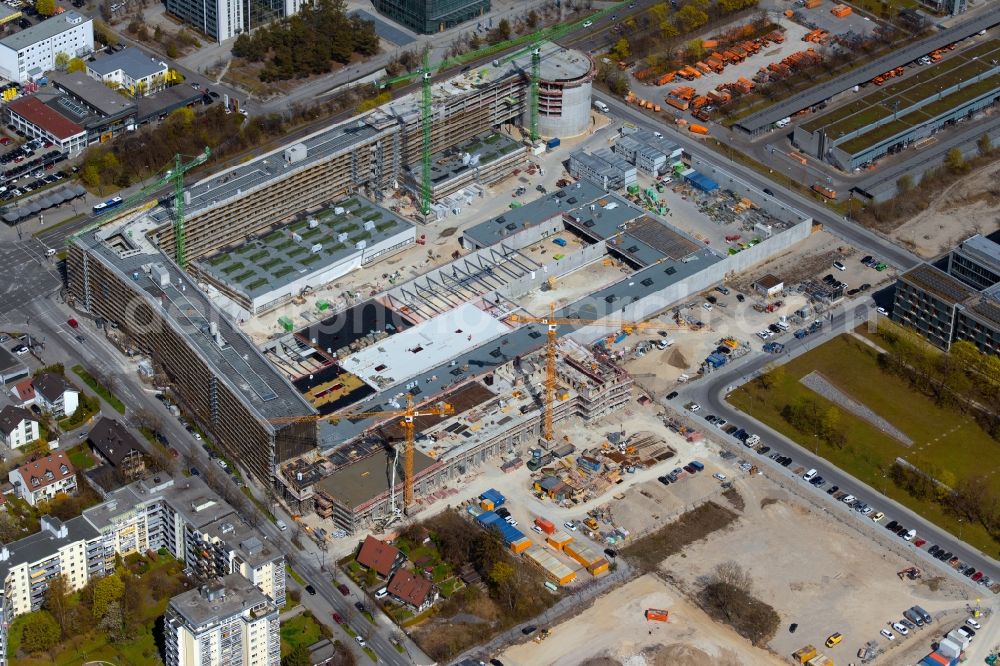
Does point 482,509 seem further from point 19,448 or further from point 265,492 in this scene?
point 19,448

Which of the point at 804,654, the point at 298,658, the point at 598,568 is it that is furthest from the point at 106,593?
the point at 804,654

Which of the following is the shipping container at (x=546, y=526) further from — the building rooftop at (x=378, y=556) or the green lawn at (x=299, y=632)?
the green lawn at (x=299, y=632)

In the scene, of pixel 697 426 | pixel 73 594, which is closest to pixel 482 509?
pixel 697 426

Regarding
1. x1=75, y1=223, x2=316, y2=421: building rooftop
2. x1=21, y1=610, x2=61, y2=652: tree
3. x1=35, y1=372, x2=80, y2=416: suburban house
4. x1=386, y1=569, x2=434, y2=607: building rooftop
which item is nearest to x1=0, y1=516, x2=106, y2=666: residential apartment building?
x1=21, y1=610, x2=61, y2=652: tree

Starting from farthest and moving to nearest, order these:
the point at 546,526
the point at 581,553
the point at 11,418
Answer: the point at 11,418, the point at 546,526, the point at 581,553

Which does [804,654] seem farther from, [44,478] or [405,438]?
[44,478]

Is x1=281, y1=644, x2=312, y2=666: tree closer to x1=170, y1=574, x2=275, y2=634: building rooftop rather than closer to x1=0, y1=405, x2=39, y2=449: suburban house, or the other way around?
x1=170, y1=574, x2=275, y2=634: building rooftop
